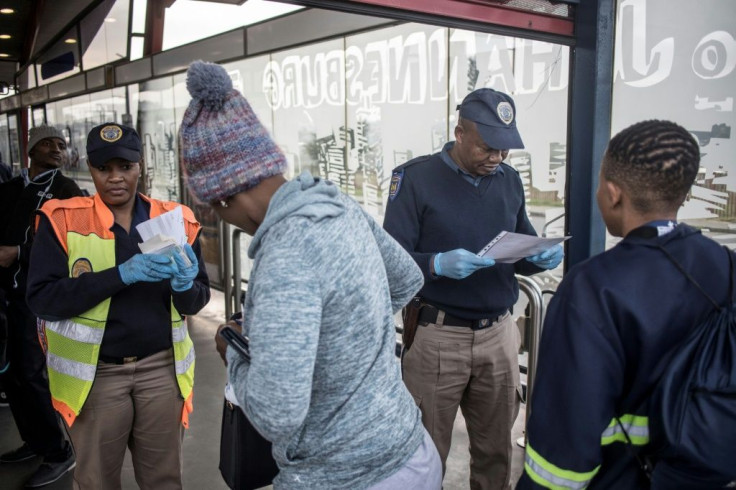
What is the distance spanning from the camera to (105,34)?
8086 millimetres

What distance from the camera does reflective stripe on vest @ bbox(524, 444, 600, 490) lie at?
125 centimetres

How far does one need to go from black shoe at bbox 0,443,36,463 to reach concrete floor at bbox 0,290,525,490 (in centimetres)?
3

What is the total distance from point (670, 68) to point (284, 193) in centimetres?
266

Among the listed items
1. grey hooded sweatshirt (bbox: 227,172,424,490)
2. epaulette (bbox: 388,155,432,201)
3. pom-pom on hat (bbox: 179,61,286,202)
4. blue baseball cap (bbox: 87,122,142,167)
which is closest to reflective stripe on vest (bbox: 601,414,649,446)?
grey hooded sweatshirt (bbox: 227,172,424,490)

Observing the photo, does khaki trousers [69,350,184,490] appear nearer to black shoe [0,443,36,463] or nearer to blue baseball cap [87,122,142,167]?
blue baseball cap [87,122,142,167]

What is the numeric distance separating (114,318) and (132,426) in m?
0.43

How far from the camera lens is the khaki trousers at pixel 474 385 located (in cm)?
238

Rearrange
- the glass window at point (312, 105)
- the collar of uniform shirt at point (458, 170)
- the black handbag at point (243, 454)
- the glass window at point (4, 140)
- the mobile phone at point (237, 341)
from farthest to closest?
the glass window at point (4, 140) → the glass window at point (312, 105) → the collar of uniform shirt at point (458, 170) → the black handbag at point (243, 454) → the mobile phone at point (237, 341)

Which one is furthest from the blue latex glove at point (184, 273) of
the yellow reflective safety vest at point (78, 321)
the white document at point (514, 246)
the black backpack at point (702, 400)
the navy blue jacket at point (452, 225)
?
the black backpack at point (702, 400)

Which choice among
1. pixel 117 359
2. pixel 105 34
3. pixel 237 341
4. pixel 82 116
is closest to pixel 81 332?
pixel 117 359

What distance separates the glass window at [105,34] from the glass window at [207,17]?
1132mm

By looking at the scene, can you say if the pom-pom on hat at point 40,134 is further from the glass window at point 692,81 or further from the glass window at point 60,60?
the glass window at point 60,60

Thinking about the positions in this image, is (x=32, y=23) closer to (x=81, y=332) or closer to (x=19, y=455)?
(x=19, y=455)

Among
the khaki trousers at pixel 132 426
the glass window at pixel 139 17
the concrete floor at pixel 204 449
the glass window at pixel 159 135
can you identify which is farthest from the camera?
the glass window at pixel 139 17
